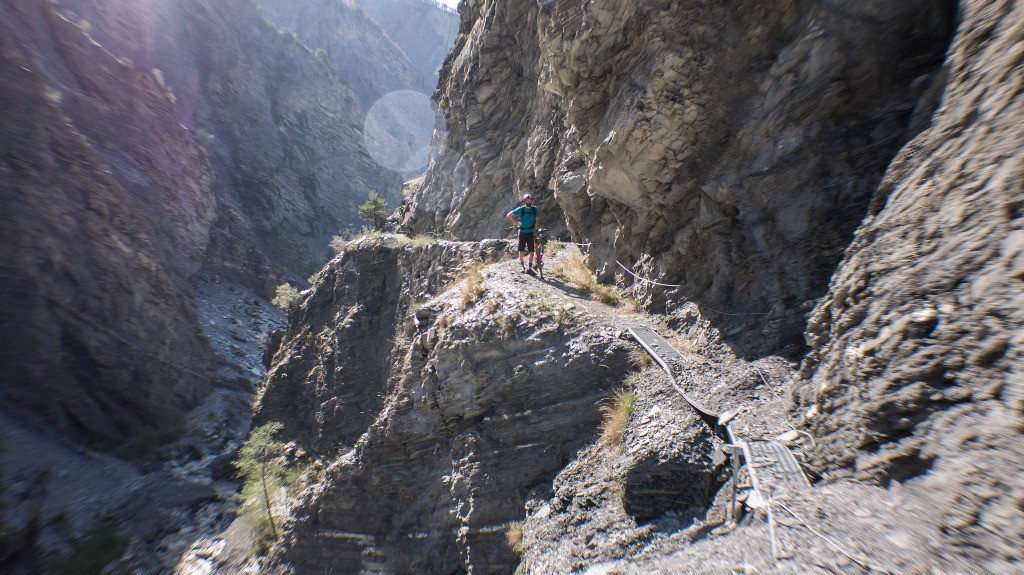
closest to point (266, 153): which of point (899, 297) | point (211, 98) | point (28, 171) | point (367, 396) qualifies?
point (211, 98)

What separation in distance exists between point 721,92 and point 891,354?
461 centimetres

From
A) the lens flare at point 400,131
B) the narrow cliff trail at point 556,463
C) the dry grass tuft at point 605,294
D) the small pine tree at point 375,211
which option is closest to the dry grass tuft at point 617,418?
the narrow cliff trail at point 556,463

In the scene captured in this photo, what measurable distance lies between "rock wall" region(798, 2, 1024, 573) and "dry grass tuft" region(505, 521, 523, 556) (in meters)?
4.09

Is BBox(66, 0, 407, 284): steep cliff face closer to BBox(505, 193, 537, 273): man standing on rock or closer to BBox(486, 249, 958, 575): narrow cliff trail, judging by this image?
BBox(505, 193, 537, 273): man standing on rock

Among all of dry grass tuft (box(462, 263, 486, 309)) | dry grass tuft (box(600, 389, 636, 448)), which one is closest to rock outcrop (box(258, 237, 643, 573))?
dry grass tuft (box(462, 263, 486, 309))

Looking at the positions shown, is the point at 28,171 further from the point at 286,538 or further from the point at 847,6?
the point at 847,6

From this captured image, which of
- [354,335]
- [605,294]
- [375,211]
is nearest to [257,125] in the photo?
[375,211]

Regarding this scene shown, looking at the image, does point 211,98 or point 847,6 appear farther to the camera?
point 211,98

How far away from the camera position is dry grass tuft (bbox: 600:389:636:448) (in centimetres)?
545

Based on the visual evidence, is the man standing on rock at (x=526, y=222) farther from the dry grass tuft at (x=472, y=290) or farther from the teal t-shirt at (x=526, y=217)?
the dry grass tuft at (x=472, y=290)

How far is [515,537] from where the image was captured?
616 centimetres

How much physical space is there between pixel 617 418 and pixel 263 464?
17020 millimetres

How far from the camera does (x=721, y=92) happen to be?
20.4 feet

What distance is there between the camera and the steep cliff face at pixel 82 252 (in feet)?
74.5
